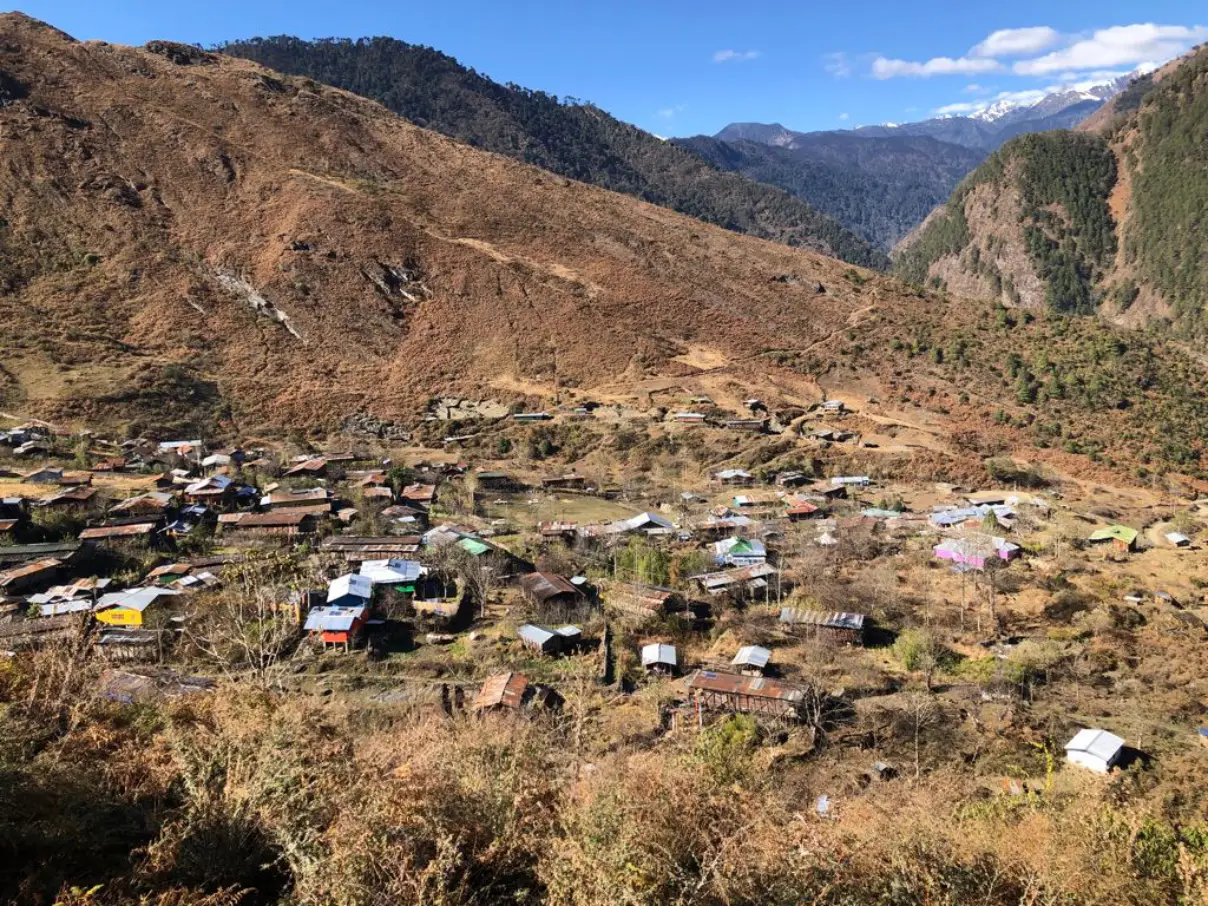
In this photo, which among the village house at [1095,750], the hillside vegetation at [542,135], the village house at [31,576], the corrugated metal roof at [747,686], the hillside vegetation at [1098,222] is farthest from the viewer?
the hillside vegetation at [542,135]

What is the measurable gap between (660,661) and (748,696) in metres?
3.26

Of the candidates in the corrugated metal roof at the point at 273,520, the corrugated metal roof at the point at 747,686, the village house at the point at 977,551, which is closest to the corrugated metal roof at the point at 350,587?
the corrugated metal roof at the point at 273,520

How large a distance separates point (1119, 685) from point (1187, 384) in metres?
43.8

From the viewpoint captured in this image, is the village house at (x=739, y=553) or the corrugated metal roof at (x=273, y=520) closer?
the village house at (x=739, y=553)

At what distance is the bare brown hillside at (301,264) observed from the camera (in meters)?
51.4

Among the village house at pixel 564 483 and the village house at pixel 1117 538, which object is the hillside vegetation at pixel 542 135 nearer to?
the village house at pixel 564 483

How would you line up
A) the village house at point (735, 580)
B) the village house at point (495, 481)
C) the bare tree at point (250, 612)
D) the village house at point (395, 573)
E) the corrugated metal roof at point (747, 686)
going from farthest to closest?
the village house at point (495, 481) < the village house at point (735, 580) < the village house at point (395, 573) < the bare tree at point (250, 612) < the corrugated metal roof at point (747, 686)

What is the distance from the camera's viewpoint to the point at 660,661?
20516 mm

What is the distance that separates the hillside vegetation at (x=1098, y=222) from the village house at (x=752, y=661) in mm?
115159

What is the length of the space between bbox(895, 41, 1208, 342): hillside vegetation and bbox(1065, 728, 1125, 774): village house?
11428 cm

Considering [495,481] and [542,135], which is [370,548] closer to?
[495,481]

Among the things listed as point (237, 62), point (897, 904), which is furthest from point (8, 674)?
point (237, 62)

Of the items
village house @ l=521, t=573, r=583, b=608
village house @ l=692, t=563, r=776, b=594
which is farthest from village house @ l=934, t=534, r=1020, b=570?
village house @ l=521, t=573, r=583, b=608

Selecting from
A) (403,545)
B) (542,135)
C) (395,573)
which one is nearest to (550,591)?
(395,573)
